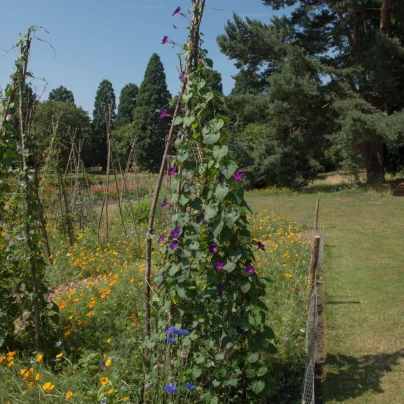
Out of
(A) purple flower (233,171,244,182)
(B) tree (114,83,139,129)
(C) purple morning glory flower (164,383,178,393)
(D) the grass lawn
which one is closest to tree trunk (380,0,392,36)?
(D) the grass lawn

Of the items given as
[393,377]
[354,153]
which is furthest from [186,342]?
[354,153]

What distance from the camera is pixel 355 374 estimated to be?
3512mm

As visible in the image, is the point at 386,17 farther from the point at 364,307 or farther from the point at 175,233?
the point at 175,233

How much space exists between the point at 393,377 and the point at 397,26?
15.1m

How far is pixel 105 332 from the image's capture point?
137 inches

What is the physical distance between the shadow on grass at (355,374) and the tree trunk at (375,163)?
12544 millimetres

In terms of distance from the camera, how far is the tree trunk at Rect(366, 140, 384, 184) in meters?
15.4

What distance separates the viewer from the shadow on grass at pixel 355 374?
325cm

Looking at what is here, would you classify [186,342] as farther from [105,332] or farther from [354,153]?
[354,153]

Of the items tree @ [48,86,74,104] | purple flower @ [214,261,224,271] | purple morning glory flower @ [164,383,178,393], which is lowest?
purple morning glory flower @ [164,383,178,393]

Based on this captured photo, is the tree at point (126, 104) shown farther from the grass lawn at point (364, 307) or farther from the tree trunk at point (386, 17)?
the grass lawn at point (364, 307)

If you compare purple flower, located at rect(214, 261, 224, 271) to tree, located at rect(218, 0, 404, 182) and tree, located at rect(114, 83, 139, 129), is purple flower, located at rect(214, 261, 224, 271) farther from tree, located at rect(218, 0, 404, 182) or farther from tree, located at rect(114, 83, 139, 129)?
tree, located at rect(114, 83, 139, 129)

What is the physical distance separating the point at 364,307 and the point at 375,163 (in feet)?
38.6

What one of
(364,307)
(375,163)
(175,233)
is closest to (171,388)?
(175,233)
